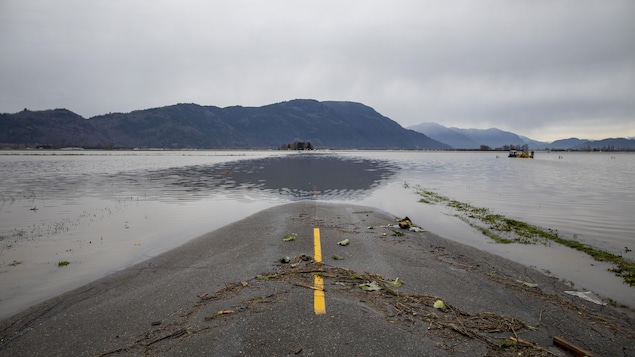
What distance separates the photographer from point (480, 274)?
8.13 m

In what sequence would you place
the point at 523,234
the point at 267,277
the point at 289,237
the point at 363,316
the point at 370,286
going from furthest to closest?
the point at 523,234 → the point at 289,237 → the point at 267,277 → the point at 370,286 → the point at 363,316

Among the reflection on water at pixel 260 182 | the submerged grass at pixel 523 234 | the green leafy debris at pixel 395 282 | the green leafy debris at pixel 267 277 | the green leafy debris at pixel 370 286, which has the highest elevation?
the green leafy debris at pixel 267 277

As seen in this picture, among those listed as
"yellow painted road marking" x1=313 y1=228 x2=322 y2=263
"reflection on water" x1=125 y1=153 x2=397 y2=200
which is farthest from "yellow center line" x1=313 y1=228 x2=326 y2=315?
"reflection on water" x1=125 y1=153 x2=397 y2=200

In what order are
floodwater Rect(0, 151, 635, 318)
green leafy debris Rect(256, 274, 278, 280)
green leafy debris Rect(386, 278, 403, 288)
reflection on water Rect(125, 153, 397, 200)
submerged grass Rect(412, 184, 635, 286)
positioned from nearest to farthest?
green leafy debris Rect(386, 278, 403, 288) < green leafy debris Rect(256, 274, 278, 280) < floodwater Rect(0, 151, 635, 318) < submerged grass Rect(412, 184, 635, 286) < reflection on water Rect(125, 153, 397, 200)

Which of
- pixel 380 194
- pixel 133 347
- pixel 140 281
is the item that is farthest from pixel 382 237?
pixel 380 194

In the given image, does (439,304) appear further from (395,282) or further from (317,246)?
(317,246)

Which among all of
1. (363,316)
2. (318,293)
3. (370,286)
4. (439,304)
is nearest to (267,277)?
(318,293)

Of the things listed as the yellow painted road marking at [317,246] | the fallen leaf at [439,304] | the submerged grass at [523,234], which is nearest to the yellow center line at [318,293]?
the yellow painted road marking at [317,246]

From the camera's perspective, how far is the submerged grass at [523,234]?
9.55 metres

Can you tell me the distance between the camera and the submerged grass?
955cm

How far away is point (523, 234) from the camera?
530 inches

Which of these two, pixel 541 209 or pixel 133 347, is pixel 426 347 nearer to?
pixel 133 347

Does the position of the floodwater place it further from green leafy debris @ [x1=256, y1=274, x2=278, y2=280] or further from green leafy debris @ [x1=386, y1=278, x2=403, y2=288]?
green leafy debris @ [x1=386, y1=278, x2=403, y2=288]

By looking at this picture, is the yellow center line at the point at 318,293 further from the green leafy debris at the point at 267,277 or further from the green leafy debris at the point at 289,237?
the green leafy debris at the point at 289,237
